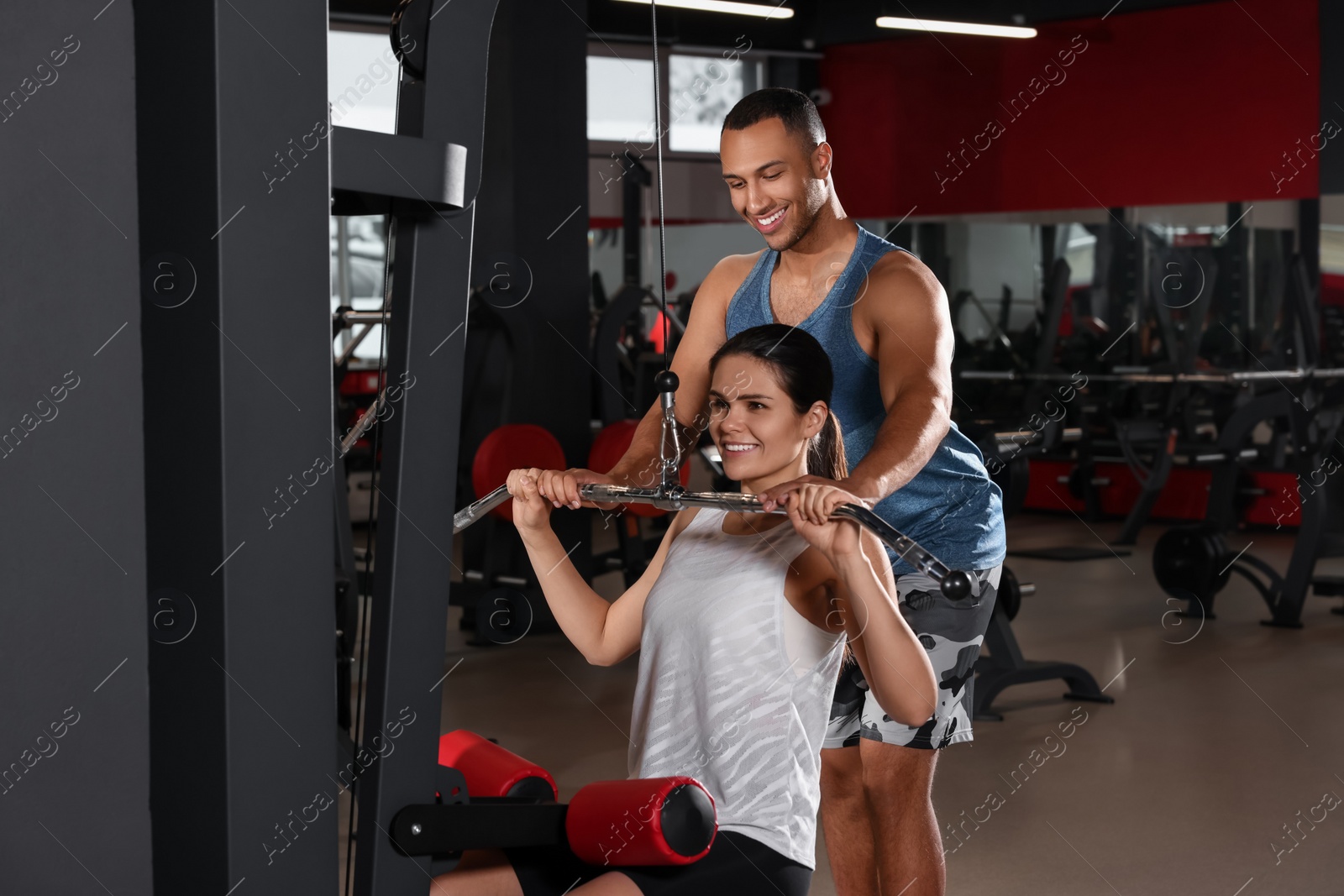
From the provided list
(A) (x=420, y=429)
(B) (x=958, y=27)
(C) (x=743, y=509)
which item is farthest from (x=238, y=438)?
(B) (x=958, y=27)

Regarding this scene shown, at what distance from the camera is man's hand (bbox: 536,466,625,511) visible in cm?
147

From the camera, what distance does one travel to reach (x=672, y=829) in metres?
1.19

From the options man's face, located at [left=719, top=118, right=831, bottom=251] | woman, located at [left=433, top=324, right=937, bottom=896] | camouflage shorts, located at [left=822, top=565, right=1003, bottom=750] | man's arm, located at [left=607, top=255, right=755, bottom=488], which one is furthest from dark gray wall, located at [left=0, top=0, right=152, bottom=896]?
camouflage shorts, located at [left=822, top=565, right=1003, bottom=750]

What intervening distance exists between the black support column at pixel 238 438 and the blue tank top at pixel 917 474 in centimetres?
96

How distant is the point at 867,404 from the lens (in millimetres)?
1848

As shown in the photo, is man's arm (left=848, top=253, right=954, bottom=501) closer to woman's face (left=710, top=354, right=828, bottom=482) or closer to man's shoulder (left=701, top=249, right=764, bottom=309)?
woman's face (left=710, top=354, right=828, bottom=482)

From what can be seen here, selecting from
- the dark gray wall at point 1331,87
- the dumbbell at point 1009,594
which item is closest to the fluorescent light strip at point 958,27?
the dark gray wall at point 1331,87

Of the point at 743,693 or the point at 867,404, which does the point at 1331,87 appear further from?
the point at 743,693

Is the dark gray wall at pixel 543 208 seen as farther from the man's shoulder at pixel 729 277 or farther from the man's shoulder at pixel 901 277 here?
the man's shoulder at pixel 901 277

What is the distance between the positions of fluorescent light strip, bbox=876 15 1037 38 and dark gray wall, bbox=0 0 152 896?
25.2ft

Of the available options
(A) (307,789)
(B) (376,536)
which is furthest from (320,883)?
(B) (376,536)

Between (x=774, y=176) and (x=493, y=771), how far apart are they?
0.84 metres

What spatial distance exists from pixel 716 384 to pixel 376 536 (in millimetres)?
575

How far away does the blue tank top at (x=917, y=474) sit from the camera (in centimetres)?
181
